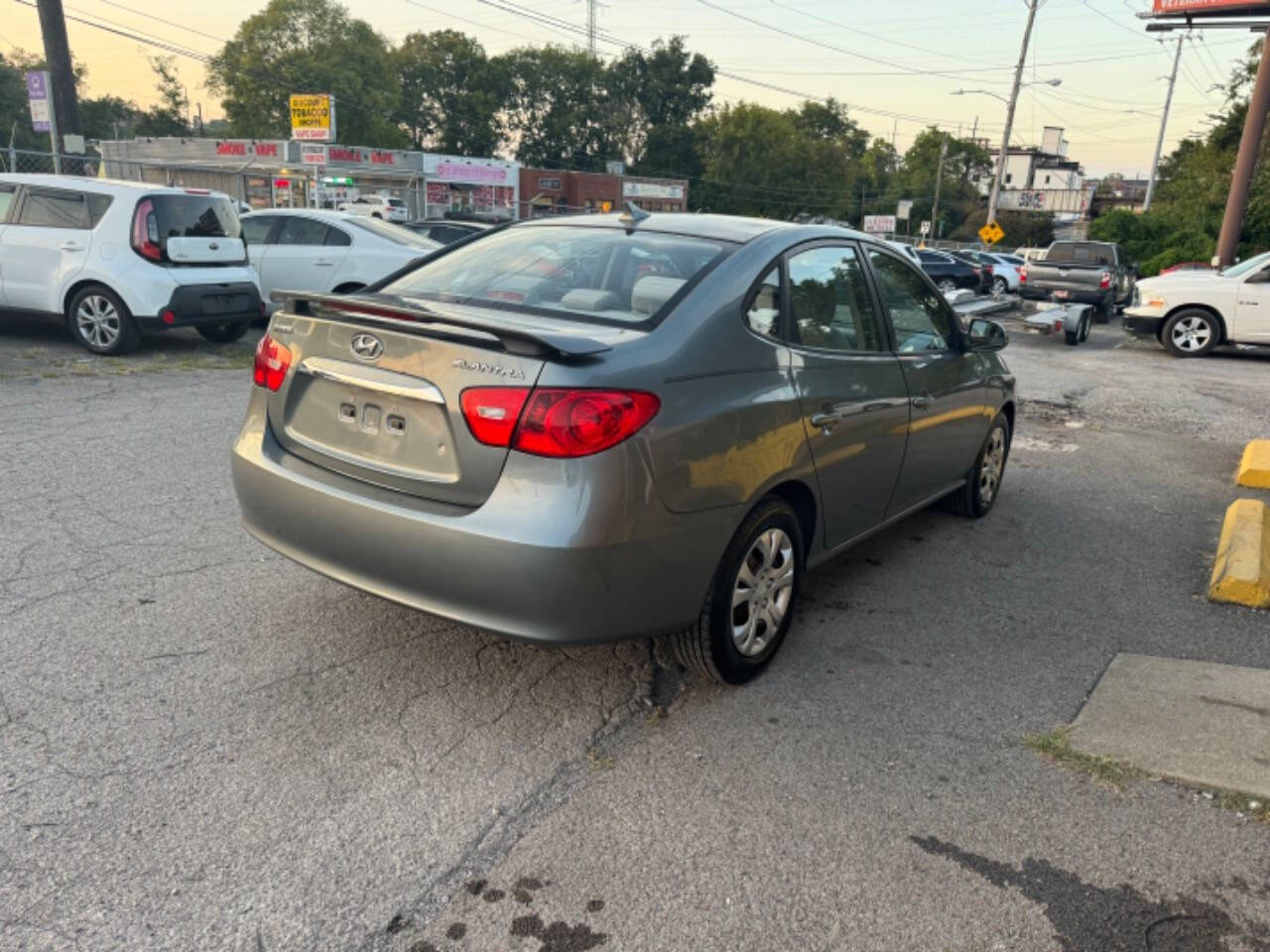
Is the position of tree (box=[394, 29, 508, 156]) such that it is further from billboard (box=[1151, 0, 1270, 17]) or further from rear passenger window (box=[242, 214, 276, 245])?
rear passenger window (box=[242, 214, 276, 245])

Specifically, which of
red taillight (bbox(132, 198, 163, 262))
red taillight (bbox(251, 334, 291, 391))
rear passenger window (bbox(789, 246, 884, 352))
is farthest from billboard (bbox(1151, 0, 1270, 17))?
red taillight (bbox(251, 334, 291, 391))

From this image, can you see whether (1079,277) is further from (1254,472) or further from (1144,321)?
(1254,472)

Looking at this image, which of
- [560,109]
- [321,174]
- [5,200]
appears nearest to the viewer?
[5,200]

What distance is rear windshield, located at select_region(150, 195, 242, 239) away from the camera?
9047 mm

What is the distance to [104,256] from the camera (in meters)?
8.82

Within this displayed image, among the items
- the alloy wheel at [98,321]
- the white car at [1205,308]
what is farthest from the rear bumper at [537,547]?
the white car at [1205,308]

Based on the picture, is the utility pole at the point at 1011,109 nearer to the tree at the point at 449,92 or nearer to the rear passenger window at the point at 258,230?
the rear passenger window at the point at 258,230

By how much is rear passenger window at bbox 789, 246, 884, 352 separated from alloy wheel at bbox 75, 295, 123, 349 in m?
7.66

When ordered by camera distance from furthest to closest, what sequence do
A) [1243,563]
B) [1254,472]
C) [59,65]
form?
[59,65] → [1254,472] → [1243,563]

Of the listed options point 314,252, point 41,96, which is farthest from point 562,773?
point 41,96

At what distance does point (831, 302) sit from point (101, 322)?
7.93m

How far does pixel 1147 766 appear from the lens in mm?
3072

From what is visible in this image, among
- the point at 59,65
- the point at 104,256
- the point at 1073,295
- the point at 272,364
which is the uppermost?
the point at 59,65

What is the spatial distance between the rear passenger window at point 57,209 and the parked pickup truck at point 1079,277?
62.3ft
